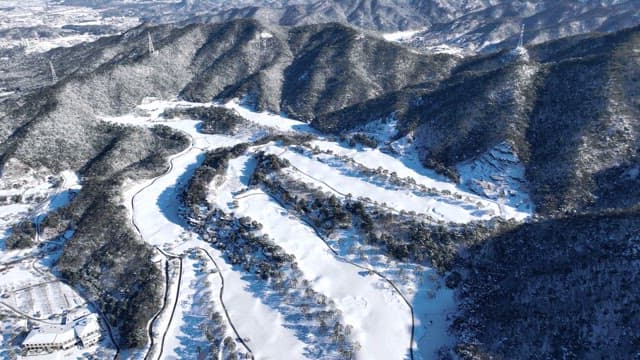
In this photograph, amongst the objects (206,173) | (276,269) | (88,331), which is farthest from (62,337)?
(206,173)

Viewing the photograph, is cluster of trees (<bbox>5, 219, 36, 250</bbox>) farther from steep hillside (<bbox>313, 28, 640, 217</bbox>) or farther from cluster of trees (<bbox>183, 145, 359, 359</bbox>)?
steep hillside (<bbox>313, 28, 640, 217</bbox>)

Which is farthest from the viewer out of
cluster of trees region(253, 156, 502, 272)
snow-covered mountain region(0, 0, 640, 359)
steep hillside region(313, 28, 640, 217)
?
steep hillside region(313, 28, 640, 217)

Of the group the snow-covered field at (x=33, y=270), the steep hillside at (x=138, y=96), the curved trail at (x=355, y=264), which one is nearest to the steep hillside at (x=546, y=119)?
the steep hillside at (x=138, y=96)

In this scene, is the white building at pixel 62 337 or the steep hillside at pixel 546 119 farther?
the steep hillside at pixel 546 119

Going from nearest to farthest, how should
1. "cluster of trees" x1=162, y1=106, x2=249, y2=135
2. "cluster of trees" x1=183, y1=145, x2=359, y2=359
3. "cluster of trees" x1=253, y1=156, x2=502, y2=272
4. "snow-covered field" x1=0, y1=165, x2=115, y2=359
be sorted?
"cluster of trees" x1=183, y1=145, x2=359, y2=359 < "snow-covered field" x1=0, y1=165, x2=115, y2=359 < "cluster of trees" x1=253, y1=156, x2=502, y2=272 < "cluster of trees" x1=162, y1=106, x2=249, y2=135

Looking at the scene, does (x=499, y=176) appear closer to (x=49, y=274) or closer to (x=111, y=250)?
(x=111, y=250)

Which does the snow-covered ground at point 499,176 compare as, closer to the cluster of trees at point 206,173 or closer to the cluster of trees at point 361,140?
the cluster of trees at point 361,140

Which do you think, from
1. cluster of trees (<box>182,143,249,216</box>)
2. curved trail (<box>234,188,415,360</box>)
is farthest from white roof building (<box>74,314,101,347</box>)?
curved trail (<box>234,188,415,360</box>)
